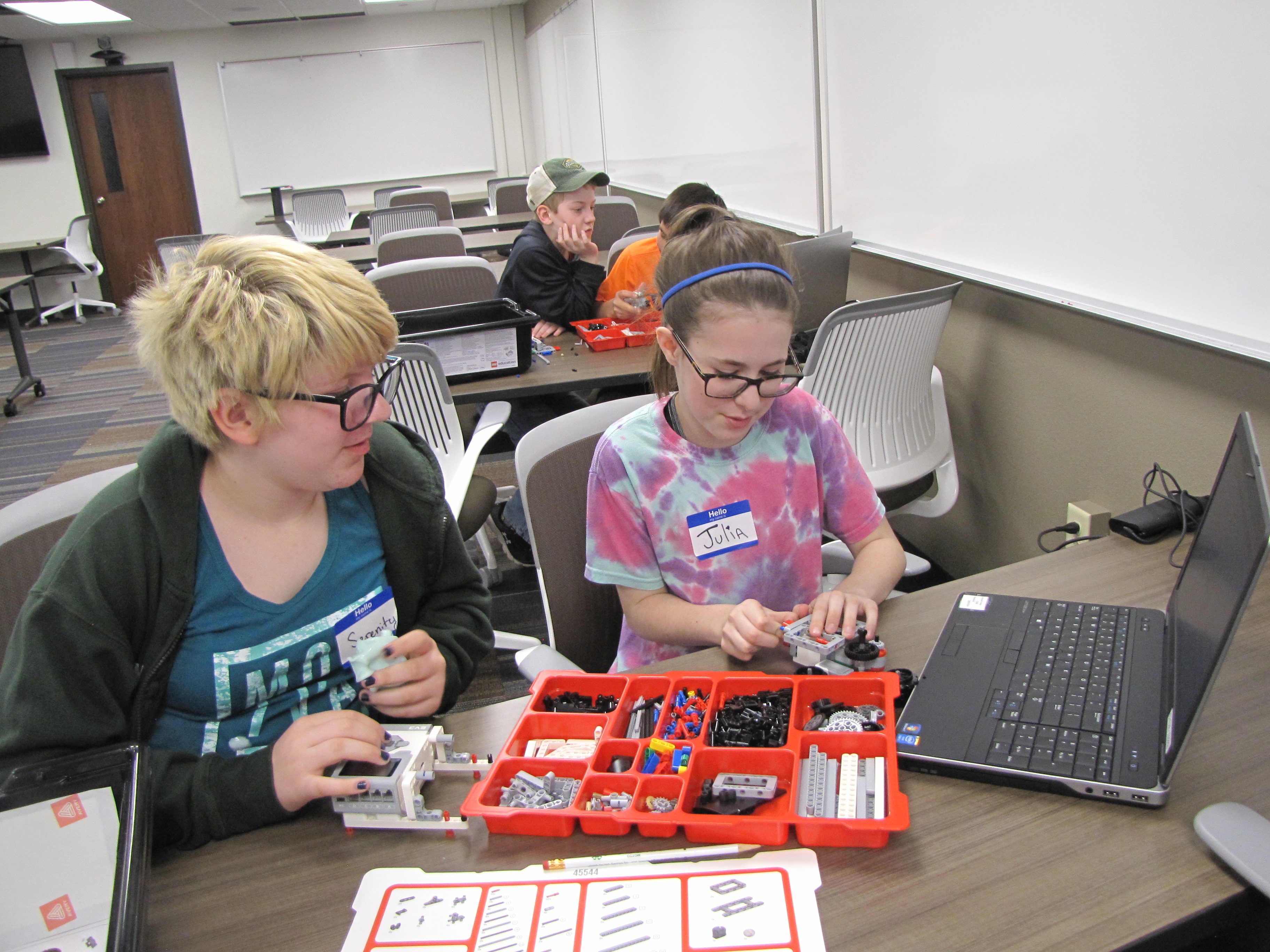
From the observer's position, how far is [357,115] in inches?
394

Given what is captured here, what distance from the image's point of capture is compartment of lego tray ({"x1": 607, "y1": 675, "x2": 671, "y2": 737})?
1.00m

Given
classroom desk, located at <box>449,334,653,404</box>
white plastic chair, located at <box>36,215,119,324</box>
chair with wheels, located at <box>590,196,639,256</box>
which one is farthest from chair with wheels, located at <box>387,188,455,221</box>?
classroom desk, located at <box>449,334,653,404</box>

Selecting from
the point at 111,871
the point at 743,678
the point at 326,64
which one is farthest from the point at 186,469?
the point at 326,64

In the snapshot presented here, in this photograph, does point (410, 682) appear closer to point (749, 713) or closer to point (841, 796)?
point (749, 713)

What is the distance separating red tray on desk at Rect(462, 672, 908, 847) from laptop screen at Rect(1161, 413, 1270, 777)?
10.3 inches

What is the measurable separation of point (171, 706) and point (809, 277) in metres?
2.15

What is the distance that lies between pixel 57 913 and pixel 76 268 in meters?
9.46

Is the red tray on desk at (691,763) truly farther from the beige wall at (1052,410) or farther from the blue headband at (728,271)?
the beige wall at (1052,410)

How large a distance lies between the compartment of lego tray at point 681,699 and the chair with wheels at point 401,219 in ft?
18.3

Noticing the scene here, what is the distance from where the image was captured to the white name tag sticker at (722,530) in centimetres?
135

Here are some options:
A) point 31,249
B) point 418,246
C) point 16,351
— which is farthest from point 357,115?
point 418,246

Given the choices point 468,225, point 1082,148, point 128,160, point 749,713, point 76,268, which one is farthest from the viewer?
point 128,160

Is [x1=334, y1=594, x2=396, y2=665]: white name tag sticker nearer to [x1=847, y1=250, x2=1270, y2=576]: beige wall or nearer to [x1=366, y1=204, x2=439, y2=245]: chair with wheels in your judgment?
[x1=847, y1=250, x2=1270, y2=576]: beige wall

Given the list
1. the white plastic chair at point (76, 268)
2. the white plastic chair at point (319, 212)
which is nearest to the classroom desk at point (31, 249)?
the white plastic chair at point (76, 268)
